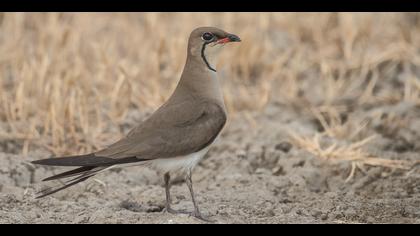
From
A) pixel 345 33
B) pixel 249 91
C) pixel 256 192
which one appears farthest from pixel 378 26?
pixel 256 192

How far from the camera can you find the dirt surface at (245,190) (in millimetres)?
4578

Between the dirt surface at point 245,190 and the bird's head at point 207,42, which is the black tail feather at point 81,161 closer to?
the dirt surface at point 245,190

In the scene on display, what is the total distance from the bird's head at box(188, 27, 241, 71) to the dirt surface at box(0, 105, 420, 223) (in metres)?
0.90

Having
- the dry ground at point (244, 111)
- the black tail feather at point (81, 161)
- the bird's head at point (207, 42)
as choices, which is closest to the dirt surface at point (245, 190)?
the dry ground at point (244, 111)

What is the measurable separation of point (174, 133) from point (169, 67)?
2.84 metres

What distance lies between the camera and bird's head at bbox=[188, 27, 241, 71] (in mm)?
4984

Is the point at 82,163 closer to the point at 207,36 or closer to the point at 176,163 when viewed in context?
the point at 176,163

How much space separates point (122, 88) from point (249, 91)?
4.27 feet

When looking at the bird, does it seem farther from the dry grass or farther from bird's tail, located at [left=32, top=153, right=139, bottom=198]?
the dry grass

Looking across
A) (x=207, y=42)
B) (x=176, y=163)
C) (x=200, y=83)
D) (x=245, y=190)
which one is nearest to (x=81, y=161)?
(x=176, y=163)

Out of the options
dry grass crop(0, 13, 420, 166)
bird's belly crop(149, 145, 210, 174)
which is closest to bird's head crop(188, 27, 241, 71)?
bird's belly crop(149, 145, 210, 174)

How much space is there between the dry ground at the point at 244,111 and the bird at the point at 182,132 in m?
0.30

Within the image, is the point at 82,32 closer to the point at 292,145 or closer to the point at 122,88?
the point at 122,88

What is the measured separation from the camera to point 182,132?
466 centimetres
